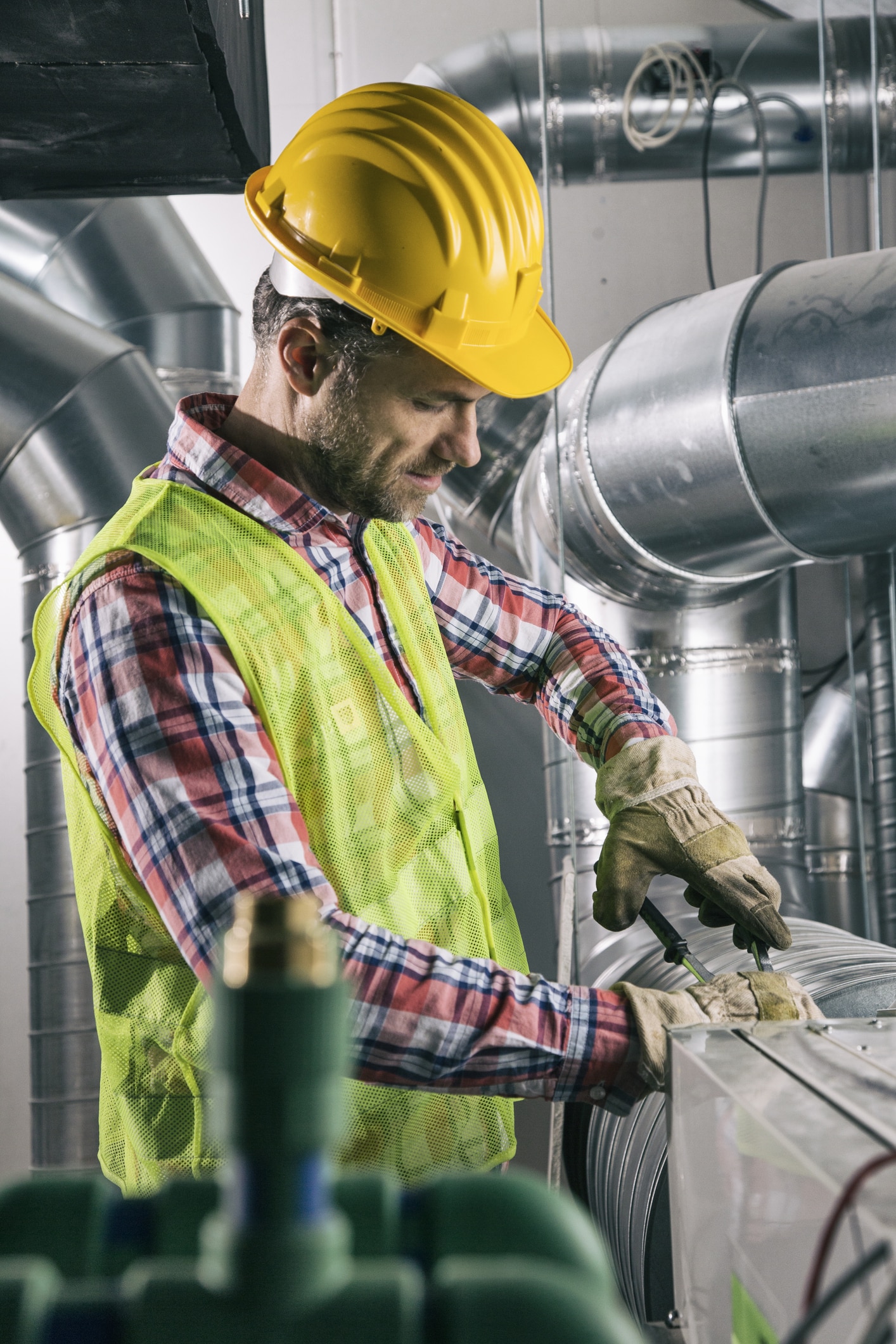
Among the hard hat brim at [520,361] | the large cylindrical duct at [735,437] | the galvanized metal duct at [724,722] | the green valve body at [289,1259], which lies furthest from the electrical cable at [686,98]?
the green valve body at [289,1259]

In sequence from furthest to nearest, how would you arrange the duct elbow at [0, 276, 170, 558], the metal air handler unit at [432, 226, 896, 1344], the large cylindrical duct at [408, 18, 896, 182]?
the large cylindrical duct at [408, 18, 896, 182], the duct elbow at [0, 276, 170, 558], the metal air handler unit at [432, 226, 896, 1344]

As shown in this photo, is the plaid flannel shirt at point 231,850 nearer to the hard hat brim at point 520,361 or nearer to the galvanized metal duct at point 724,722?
the hard hat brim at point 520,361

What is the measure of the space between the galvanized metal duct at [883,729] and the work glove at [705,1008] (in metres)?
1.54

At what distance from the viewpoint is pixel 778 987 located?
0.96 meters

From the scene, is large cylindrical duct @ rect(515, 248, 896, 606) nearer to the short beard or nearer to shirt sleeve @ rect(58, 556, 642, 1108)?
the short beard

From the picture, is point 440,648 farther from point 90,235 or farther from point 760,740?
point 90,235

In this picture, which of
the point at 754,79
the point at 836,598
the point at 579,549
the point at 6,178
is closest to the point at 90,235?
the point at 6,178

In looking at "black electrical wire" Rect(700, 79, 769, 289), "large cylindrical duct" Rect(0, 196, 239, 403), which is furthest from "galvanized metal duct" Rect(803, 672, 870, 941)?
"large cylindrical duct" Rect(0, 196, 239, 403)

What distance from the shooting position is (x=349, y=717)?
1109 millimetres

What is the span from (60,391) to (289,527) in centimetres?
113

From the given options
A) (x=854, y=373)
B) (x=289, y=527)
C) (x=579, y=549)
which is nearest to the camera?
(x=289, y=527)

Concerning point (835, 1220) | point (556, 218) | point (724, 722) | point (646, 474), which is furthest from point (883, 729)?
point (835, 1220)

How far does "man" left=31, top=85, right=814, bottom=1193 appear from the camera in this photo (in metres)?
0.94

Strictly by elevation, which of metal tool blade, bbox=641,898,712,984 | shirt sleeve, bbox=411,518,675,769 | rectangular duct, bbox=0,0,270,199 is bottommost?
metal tool blade, bbox=641,898,712,984
